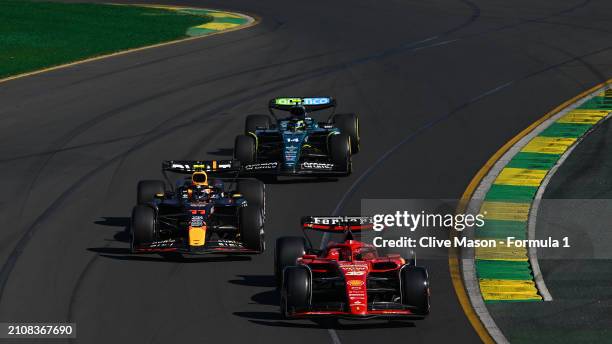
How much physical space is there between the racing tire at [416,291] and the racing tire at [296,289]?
1482mm

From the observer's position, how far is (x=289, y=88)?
4312 centimetres

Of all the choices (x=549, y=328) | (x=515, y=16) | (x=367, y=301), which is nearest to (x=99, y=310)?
(x=367, y=301)

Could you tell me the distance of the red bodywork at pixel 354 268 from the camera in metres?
21.0

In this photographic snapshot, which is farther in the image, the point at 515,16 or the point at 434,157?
the point at 515,16

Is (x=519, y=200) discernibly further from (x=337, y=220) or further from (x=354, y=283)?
(x=354, y=283)

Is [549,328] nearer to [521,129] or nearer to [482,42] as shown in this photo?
[521,129]

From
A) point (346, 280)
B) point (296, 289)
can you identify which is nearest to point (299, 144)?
point (346, 280)

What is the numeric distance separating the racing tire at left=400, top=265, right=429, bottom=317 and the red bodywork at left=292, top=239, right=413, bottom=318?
18 cm

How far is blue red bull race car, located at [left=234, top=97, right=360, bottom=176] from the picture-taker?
3130 cm

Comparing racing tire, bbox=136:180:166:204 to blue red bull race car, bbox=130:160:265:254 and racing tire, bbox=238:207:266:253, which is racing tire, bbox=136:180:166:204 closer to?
blue red bull race car, bbox=130:160:265:254

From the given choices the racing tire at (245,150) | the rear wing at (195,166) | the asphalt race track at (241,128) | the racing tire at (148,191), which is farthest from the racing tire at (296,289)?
the racing tire at (245,150)

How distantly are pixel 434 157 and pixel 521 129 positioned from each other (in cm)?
450

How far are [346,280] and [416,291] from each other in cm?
112

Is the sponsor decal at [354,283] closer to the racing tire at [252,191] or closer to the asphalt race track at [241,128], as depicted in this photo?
the asphalt race track at [241,128]
